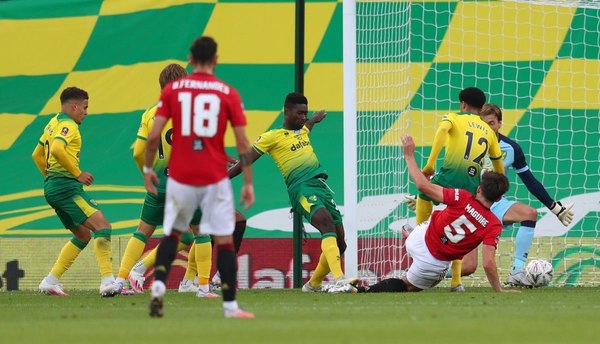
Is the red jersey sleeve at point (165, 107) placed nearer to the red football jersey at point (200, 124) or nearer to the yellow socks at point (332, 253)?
the red football jersey at point (200, 124)

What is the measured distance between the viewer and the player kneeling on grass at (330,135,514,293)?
11391 mm

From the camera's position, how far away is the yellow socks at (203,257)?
11.5 m


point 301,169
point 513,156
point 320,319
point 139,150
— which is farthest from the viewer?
point 513,156

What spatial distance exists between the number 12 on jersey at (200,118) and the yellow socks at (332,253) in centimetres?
400

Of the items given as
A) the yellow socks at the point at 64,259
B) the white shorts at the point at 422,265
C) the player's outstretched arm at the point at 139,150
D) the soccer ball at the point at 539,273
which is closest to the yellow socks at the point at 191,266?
the yellow socks at the point at 64,259

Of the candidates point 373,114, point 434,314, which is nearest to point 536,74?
point 373,114

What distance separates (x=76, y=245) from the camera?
12461 mm

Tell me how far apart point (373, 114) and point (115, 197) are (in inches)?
137

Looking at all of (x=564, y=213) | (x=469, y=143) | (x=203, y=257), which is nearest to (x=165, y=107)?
(x=203, y=257)

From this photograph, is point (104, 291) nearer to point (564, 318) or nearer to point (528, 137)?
point (564, 318)

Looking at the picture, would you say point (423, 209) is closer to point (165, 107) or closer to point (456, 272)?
point (456, 272)

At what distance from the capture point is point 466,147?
1246cm

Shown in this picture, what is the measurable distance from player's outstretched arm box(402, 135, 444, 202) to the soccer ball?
2.23m

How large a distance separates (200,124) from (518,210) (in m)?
6.14
